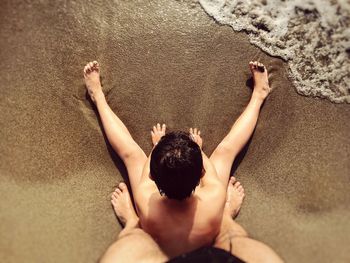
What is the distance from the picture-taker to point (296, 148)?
8.71 feet

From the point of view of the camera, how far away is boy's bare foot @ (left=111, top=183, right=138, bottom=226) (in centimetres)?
256

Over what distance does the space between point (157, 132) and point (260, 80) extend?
809mm

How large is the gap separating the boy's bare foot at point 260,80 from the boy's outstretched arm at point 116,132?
0.92 meters

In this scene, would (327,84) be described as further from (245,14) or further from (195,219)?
(195,219)

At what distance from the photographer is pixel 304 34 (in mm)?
2775

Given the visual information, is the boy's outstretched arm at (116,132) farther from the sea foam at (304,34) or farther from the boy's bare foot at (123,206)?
the sea foam at (304,34)

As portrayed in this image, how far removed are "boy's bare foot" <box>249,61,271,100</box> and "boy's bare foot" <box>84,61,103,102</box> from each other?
3.55 ft

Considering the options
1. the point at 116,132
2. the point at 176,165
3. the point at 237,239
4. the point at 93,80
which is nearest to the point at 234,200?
the point at 237,239

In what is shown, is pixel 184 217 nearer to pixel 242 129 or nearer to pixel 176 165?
pixel 176 165

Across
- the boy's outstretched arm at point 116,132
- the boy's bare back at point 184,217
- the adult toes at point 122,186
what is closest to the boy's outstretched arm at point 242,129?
the boy's bare back at point 184,217

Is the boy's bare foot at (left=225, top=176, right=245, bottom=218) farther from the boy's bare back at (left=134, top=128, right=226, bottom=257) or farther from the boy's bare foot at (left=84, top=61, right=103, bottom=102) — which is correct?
the boy's bare foot at (left=84, top=61, right=103, bottom=102)

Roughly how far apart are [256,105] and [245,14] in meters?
0.69

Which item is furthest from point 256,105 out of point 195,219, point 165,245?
point 165,245

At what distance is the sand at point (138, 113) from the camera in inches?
102
